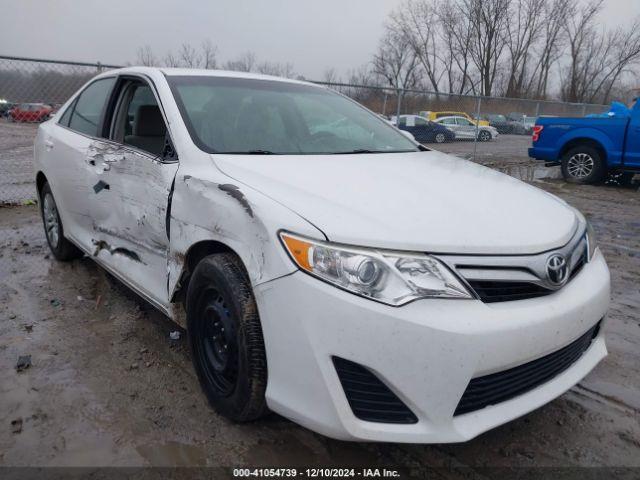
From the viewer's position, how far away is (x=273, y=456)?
2102 millimetres

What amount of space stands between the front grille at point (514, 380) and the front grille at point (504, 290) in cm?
25

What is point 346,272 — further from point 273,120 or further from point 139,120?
point 139,120

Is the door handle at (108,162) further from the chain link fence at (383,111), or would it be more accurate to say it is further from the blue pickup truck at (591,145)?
the blue pickup truck at (591,145)

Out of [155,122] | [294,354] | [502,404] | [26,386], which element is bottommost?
[26,386]

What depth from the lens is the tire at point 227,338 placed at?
1980 mm

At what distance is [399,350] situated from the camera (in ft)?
5.47

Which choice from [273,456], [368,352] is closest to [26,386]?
[273,456]

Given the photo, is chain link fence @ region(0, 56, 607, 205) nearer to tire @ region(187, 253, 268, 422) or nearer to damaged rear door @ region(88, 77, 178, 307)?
damaged rear door @ region(88, 77, 178, 307)

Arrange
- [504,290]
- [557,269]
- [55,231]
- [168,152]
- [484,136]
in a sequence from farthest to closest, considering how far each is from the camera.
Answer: [484,136], [55,231], [168,152], [557,269], [504,290]

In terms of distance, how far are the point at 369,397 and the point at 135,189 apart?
1761 millimetres

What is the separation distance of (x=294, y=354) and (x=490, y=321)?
678 millimetres

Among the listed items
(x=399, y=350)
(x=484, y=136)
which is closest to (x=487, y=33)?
(x=484, y=136)

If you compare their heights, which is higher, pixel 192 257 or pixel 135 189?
pixel 135 189

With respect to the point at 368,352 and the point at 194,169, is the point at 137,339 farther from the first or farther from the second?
the point at 368,352
